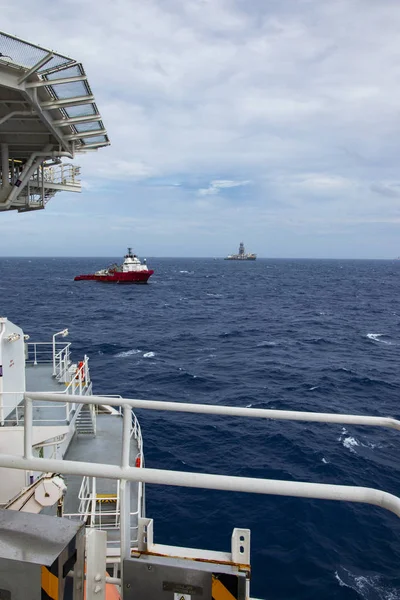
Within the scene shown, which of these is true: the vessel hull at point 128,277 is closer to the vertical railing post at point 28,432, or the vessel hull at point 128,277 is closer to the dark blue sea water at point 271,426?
the dark blue sea water at point 271,426

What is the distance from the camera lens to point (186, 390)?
26.5 m

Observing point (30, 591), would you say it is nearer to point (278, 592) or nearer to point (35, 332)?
point (278, 592)

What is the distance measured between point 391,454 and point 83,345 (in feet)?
92.0

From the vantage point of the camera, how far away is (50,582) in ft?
9.72

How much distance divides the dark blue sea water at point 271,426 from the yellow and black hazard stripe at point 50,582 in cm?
938

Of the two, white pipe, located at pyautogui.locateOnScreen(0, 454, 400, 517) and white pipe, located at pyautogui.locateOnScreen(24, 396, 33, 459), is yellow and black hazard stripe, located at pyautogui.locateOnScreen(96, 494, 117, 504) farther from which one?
white pipe, located at pyautogui.locateOnScreen(0, 454, 400, 517)

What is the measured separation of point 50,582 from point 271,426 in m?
18.7

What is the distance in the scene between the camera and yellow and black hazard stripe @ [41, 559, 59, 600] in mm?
2951

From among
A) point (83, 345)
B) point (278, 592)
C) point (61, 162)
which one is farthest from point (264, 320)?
point (278, 592)

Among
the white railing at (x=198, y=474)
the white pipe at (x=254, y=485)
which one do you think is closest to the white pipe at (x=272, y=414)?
the white railing at (x=198, y=474)

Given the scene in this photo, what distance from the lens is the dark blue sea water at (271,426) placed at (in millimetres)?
11977

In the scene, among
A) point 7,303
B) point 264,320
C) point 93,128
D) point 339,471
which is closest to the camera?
point 93,128

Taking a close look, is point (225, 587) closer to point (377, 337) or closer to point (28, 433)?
point (28, 433)

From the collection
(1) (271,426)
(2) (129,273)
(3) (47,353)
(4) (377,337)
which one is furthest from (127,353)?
(2) (129,273)
